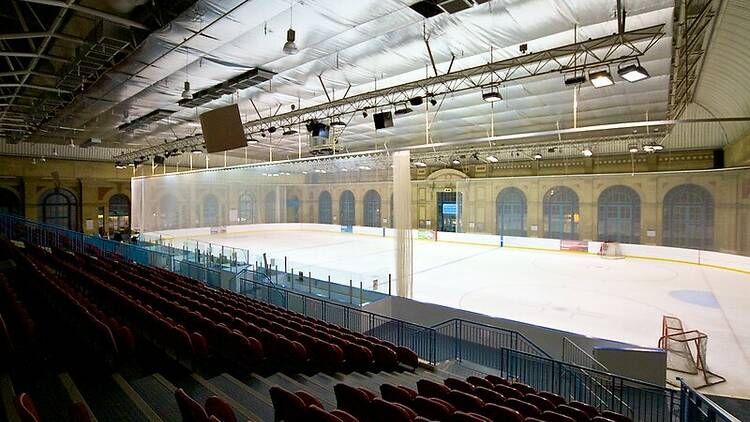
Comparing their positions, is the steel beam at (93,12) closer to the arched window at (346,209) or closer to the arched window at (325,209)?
the arched window at (325,209)

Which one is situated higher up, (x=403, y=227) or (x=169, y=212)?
(x=169, y=212)

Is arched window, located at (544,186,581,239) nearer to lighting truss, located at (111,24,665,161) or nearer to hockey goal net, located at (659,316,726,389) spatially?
lighting truss, located at (111,24,665,161)

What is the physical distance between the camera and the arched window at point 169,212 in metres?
23.2

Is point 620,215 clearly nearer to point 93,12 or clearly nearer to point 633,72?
point 633,72

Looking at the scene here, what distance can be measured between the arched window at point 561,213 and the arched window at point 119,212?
2783 centimetres

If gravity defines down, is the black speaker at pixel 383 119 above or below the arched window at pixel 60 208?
above

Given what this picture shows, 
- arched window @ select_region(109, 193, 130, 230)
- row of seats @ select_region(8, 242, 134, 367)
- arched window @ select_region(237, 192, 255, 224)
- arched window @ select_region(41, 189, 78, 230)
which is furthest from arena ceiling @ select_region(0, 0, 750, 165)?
arched window @ select_region(109, 193, 130, 230)

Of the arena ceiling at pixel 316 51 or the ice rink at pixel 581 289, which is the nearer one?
the arena ceiling at pixel 316 51

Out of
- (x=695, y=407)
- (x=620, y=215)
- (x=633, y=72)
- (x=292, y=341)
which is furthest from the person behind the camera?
(x=620, y=215)

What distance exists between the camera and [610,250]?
20781 mm

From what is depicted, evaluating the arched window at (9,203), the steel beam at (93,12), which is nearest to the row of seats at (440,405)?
the steel beam at (93,12)

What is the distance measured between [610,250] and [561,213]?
3610mm

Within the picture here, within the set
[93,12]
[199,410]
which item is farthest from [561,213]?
[199,410]

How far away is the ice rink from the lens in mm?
9523
